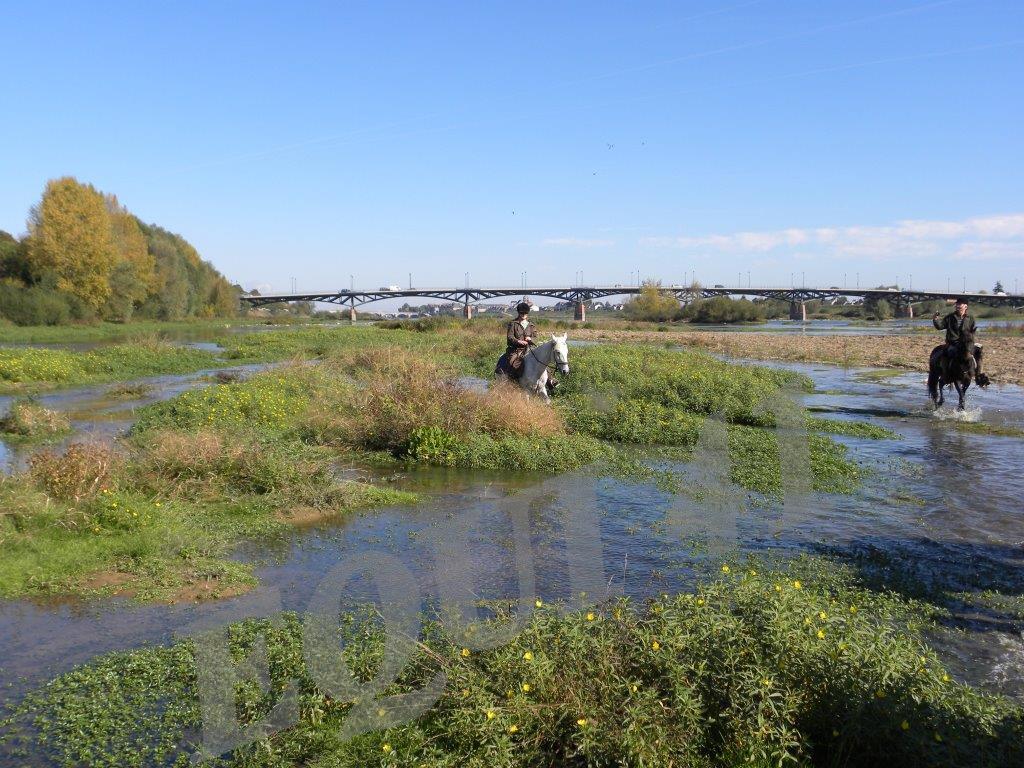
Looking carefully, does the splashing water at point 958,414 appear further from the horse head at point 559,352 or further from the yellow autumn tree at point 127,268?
the yellow autumn tree at point 127,268

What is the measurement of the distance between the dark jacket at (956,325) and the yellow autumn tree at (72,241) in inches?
2281

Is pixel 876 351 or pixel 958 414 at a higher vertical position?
pixel 876 351

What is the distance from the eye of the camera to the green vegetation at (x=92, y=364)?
23.9 m

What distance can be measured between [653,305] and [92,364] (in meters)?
85.6

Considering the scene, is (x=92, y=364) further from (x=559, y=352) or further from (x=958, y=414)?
(x=958, y=414)

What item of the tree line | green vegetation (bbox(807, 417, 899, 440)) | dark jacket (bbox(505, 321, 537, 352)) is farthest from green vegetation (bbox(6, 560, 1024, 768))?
the tree line

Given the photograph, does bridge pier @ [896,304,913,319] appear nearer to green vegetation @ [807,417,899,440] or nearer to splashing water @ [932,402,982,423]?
splashing water @ [932,402,982,423]

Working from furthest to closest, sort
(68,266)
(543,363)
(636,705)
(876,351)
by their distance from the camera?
(68,266) → (876,351) → (543,363) → (636,705)

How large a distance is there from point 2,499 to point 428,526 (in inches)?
167

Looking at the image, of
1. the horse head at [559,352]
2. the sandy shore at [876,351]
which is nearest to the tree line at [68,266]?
the sandy shore at [876,351]

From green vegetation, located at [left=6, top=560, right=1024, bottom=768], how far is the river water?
0.98 m

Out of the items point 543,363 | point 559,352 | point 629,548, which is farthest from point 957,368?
point 629,548

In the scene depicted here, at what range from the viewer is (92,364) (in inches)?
1062

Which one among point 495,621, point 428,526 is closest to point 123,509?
point 428,526
